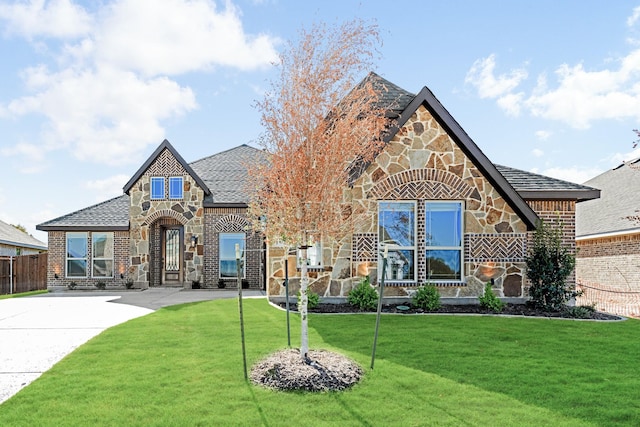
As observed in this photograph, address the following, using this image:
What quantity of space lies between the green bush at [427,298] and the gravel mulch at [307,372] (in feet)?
17.2

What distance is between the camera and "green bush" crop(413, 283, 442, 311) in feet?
37.6

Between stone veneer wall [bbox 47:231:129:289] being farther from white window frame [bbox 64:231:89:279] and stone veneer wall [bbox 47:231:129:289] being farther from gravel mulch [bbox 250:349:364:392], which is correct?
gravel mulch [bbox 250:349:364:392]

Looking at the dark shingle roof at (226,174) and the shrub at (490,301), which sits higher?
the dark shingle roof at (226,174)

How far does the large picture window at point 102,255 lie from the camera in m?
20.5

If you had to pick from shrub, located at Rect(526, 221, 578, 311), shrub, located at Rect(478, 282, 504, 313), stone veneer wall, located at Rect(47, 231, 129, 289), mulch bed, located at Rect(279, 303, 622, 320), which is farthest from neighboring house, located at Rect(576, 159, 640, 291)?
stone veneer wall, located at Rect(47, 231, 129, 289)

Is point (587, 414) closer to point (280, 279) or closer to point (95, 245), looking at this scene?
point (280, 279)

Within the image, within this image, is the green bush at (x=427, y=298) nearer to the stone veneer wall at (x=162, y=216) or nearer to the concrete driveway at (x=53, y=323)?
the concrete driveway at (x=53, y=323)

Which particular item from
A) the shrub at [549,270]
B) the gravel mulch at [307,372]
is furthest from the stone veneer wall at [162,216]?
the gravel mulch at [307,372]

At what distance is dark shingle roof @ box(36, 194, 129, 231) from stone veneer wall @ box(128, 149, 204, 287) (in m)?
0.78

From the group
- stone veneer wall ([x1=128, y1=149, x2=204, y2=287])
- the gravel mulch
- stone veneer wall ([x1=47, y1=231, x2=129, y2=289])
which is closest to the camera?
the gravel mulch

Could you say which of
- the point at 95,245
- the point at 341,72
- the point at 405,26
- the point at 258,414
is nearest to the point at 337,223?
the point at 341,72

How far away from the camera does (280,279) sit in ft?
42.1

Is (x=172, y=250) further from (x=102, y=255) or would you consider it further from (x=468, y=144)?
(x=468, y=144)

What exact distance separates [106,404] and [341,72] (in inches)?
207
